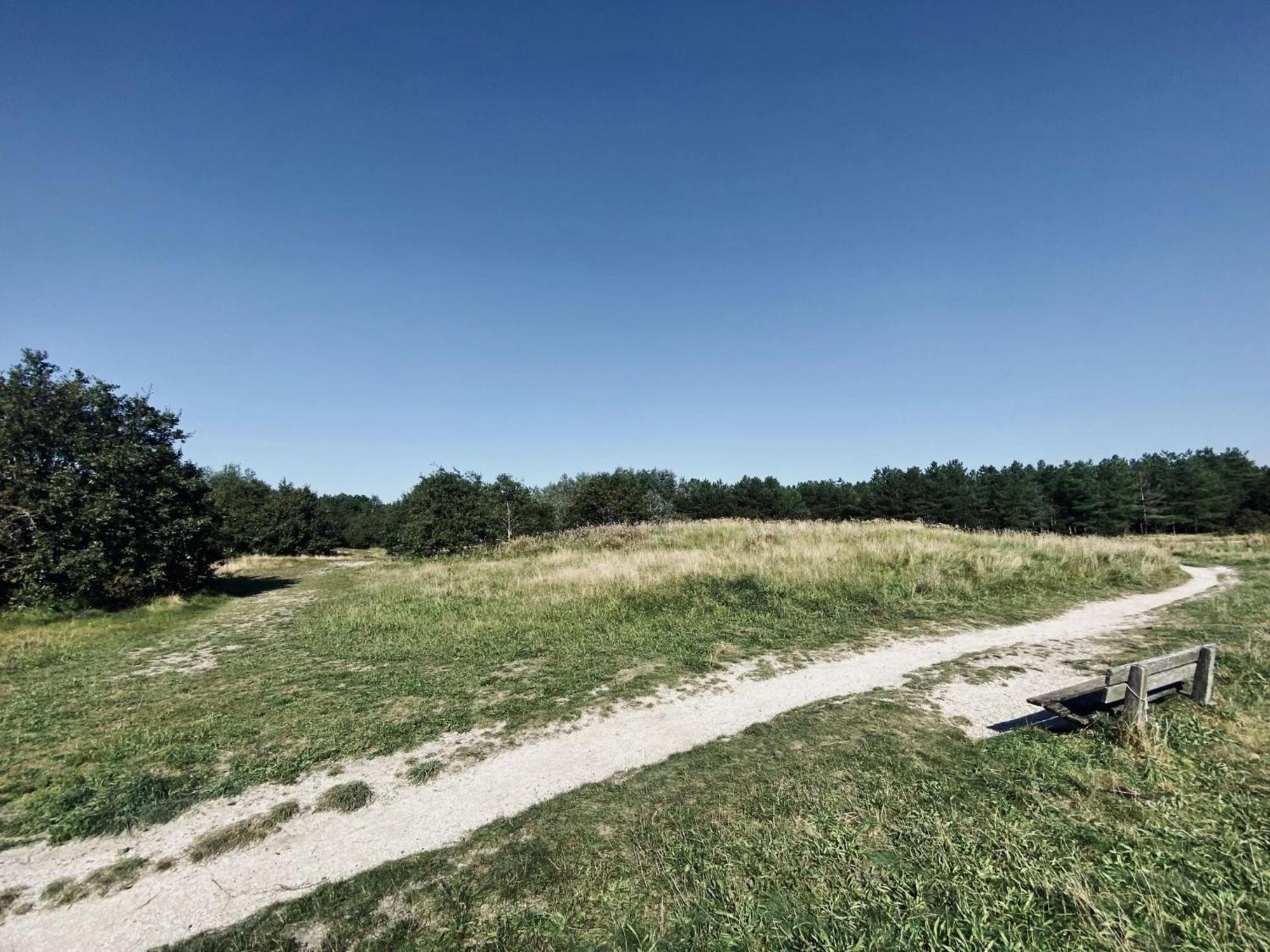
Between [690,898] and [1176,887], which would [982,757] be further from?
[690,898]

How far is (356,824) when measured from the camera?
4953 millimetres

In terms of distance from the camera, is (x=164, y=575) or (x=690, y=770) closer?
(x=690, y=770)

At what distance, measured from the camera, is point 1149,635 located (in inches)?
420

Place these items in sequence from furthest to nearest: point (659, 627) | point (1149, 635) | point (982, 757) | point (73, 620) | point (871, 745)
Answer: point (73, 620)
point (659, 627)
point (1149, 635)
point (871, 745)
point (982, 757)

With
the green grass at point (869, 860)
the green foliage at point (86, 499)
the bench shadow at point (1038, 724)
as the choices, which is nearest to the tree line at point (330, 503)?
the green foliage at point (86, 499)

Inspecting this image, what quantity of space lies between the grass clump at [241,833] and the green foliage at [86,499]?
629 inches

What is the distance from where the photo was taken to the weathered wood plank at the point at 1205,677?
21.2 feet

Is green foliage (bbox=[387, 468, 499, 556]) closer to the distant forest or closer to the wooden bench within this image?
the distant forest

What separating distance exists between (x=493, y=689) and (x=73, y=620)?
14.9 metres

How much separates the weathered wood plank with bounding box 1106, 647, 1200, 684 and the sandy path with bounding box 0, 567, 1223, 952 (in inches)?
108

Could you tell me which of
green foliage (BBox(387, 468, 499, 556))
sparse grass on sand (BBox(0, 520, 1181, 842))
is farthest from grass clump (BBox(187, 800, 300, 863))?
green foliage (BBox(387, 468, 499, 556))

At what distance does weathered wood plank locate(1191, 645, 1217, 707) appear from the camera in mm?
6477

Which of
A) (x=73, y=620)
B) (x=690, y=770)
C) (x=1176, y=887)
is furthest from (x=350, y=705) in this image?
(x=73, y=620)

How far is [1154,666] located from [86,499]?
25.4m
